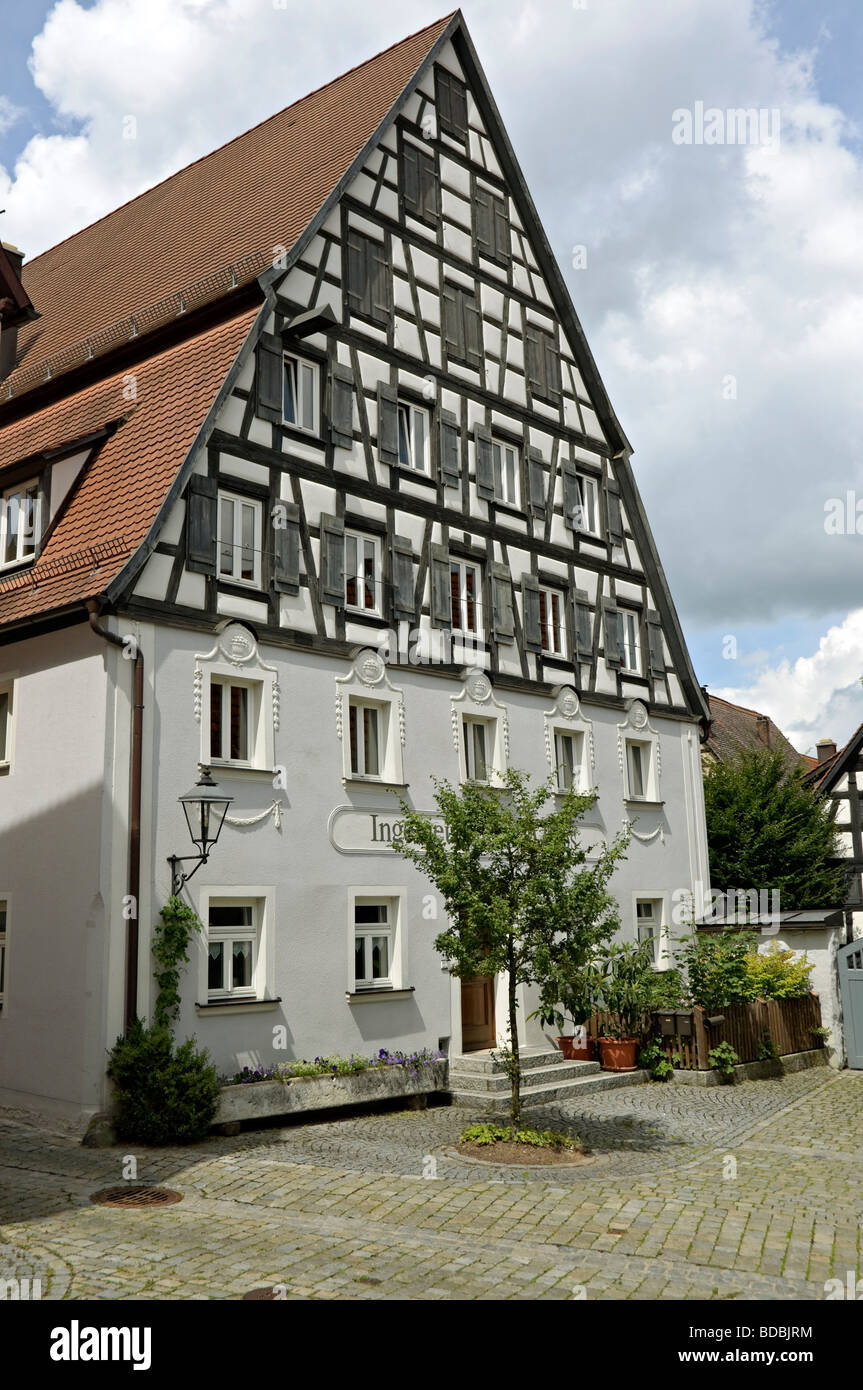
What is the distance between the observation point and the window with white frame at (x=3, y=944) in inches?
603

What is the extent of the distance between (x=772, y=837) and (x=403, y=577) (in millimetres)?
17357

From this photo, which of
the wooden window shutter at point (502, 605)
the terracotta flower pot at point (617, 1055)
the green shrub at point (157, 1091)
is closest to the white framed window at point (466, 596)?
the wooden window shutter at point (502, 605)

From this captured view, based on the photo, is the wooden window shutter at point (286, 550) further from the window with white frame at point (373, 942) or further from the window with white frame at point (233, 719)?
the window with white frame at point (373, 942)

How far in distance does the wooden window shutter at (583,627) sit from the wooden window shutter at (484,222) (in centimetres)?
659

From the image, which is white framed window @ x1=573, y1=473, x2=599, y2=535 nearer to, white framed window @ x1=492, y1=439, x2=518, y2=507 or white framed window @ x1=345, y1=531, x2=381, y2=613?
white framed window @ x1=492, y1=439, x2=518, y2=507

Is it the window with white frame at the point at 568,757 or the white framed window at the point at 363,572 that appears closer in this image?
the white framed window at the point at 363,572

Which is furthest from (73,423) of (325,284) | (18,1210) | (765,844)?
(765,844)

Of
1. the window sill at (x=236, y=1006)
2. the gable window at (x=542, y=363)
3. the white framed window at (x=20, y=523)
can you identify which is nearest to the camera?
the window sill at (x=236, y=1006)

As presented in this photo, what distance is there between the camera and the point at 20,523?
17.5m

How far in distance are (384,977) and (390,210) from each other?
12533 millimetres

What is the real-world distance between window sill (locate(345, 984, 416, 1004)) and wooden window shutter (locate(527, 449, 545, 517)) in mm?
9288

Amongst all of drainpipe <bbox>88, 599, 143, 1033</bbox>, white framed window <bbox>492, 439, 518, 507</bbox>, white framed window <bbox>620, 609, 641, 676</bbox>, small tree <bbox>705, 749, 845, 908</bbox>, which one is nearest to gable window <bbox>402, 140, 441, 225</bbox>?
white framed window <bbox>492, 439, 518, 507</bbox>

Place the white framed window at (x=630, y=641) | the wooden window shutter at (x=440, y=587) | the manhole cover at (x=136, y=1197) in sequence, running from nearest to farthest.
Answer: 1. the manhole cover at (x=136, y=1197)
2. the wooden window shutter at (x=440, y=587)
3. the white framed window at (x=630, y=641)

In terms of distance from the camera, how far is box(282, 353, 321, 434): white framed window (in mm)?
18094
